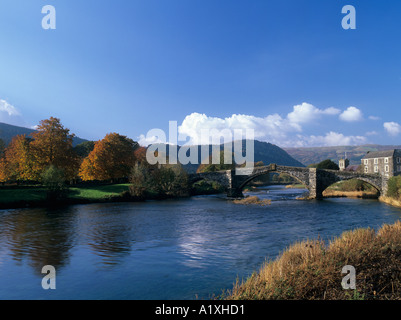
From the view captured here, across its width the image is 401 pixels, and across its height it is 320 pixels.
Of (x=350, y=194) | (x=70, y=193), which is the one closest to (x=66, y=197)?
(x=70, y=193)

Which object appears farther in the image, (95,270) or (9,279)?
(95,270)

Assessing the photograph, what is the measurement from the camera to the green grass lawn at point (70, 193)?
171ft

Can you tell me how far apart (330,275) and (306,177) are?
6321 centimetres

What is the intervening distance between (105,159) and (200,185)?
3238cm

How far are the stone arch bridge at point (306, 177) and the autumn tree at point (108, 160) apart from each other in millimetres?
19202

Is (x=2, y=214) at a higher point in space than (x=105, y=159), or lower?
lower

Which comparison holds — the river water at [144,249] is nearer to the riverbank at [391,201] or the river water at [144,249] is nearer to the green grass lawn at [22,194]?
the green grass lawn at [22,194]

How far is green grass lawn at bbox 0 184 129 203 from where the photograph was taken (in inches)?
2047

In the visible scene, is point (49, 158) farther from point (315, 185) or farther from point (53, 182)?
point (315, 185)

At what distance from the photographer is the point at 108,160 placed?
73500 millimetres

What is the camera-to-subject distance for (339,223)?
34.3 metres
